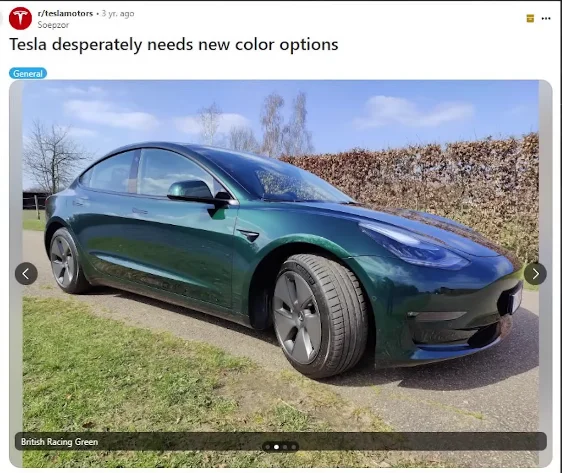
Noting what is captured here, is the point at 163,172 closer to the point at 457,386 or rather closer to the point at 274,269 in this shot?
the point at 274,269

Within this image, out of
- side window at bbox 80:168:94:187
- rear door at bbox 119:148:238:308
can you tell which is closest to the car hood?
rear door at bbox 119:148:238:308

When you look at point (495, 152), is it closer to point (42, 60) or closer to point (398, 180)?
point (398, 180)

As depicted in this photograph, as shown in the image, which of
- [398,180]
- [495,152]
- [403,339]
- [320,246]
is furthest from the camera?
[398,180]

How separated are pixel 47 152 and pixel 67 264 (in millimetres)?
1187

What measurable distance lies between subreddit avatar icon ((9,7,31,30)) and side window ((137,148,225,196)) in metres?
0.79

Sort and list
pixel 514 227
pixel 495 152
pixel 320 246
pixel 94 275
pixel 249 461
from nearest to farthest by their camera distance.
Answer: pixel 249 461, pixel 320 246, pixel 514 227, pixel 94 275, pixel 495 152

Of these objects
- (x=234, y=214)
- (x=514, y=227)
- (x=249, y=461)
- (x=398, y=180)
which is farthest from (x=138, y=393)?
(x=398, y=180)

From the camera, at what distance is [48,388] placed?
1.40 meters

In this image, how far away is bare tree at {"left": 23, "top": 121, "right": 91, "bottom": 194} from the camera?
1440mm

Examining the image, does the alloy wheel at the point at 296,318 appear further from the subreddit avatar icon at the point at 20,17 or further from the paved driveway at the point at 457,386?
the subreddit avatar icon at the point at 20,17

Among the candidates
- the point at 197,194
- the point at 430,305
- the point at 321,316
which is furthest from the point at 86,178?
the point at 430,305

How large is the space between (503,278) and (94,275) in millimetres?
2327

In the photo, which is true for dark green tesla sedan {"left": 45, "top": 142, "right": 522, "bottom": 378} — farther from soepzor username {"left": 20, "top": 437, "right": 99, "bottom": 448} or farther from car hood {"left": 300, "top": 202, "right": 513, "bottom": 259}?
soepzor username {"left": 20, "top": 437, "right": 99, "bottom": 448}

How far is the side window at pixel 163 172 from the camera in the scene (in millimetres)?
1918
